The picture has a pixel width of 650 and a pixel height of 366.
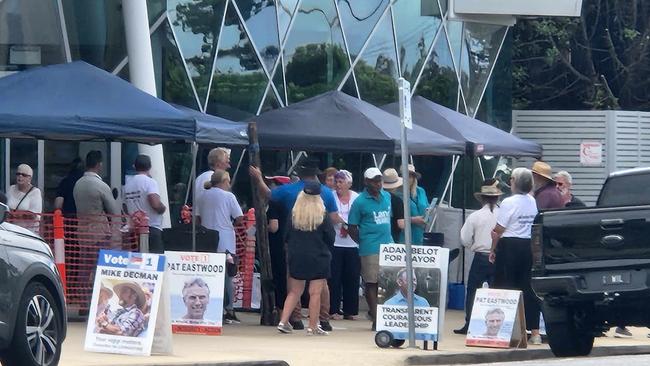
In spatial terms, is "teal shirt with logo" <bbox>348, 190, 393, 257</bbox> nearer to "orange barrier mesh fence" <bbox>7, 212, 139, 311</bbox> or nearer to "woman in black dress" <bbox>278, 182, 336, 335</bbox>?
"woman in black dress" <bbox>278, 182, 336, 335</bbox>

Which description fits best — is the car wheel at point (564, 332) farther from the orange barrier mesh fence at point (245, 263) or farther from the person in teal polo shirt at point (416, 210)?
the orange barrier mesh fence at point (245, 263)

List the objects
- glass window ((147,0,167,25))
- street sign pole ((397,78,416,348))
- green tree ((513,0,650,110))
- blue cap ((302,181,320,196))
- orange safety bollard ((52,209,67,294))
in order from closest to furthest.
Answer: street sign pole ((397,78,416,348)) → blue cap ((302,181,320,196)) → orange safety bollard ((52,209,67,294)) → glass window ((147,0,167,25)) → green tree ((513,0,650,110))

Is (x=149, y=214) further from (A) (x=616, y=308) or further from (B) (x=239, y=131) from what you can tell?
(A) (x=616, y=308)

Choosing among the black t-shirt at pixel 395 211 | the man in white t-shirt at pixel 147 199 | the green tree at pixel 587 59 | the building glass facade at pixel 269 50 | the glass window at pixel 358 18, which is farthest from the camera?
the green tree at pixel 587 59

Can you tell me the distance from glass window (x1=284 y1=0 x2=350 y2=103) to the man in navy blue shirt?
19.4ft

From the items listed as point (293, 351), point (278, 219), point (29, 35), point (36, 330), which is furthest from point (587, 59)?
point (36, 330)

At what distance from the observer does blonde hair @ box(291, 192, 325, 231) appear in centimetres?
1612

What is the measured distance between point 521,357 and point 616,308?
1.46 metres

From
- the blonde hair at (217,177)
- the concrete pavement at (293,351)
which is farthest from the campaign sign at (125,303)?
the blonde hair at (217,177)

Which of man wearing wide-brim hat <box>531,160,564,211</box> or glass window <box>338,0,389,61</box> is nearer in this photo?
man wearing wide-brim hat <box>531,160,564,211</box>

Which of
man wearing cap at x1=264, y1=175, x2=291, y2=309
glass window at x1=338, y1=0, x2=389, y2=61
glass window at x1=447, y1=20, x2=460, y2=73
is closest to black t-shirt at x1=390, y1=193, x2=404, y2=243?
man wearing cap at x1=264, y1=175, x2=291, y2=309

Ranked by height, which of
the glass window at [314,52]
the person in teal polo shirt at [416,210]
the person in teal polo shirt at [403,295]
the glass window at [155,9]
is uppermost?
the glass window at [155,9]

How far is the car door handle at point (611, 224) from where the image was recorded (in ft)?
46.5

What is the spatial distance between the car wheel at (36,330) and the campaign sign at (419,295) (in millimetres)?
4311
